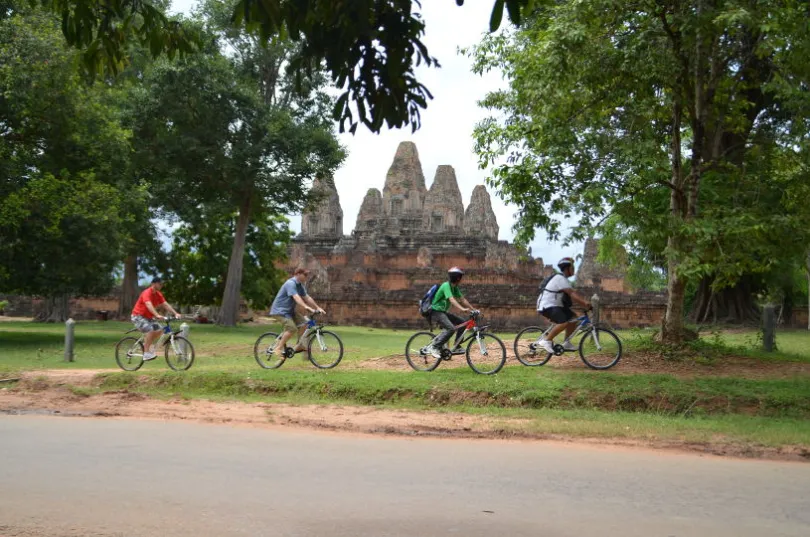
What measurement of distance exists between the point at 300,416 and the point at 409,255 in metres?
37.1

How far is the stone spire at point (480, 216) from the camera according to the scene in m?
49.5

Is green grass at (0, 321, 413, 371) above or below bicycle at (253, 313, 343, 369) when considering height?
below

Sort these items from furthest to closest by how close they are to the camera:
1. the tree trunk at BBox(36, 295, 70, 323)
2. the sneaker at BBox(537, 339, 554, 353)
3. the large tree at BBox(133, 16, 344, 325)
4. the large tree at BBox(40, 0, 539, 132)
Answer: the tree trunk at BBox(36, 295, 70, 323), the large tree at BBox(133, 16, 344, 325), the sneaker at BBox(537, 339, 554, 353), the large tree at BBox(40, 0, 539, 132)

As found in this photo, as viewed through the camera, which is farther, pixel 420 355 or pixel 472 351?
pixel 472 351

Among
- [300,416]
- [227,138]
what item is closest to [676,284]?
[300,416]

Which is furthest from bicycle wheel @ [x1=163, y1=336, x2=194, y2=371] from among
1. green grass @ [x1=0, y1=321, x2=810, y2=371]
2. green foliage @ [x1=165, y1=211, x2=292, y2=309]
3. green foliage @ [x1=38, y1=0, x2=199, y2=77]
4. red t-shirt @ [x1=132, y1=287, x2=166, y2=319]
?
green foliage @ [x1=165, y1=211, x2=292, y2=309]

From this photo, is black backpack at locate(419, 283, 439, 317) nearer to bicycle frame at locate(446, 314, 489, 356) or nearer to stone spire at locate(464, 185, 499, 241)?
bicycle frame at locate(446, 314, 489, 356)

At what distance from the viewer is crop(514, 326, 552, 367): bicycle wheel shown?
12.0 m

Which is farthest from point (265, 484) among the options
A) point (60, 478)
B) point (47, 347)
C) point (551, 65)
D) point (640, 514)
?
point (47, 347)

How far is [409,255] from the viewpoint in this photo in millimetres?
45938

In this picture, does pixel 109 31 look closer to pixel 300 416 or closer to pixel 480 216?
pixel 300 416

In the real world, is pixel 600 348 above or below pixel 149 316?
below

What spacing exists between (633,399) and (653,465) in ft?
11.5

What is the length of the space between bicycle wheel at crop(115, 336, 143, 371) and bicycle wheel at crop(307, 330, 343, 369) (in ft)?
8.55
